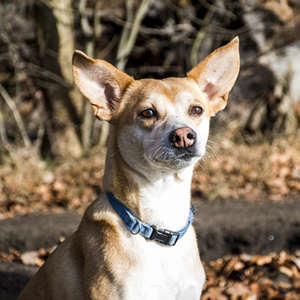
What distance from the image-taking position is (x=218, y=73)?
11.8 ft

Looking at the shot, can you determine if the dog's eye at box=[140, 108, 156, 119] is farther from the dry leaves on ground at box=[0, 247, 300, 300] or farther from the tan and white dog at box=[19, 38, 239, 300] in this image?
the dry leaves on ground at box=[0, 247, 300, 300]

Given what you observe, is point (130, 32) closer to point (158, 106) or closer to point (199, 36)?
point (199, 36)

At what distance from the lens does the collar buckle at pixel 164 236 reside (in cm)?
322

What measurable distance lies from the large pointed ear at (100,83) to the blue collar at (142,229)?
22.8 inches

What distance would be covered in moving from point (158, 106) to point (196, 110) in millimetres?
253

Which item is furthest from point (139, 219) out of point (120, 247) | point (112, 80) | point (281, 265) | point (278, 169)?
point (278, 169)

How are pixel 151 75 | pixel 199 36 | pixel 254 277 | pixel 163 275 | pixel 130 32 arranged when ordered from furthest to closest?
pixel 151 75 → pixel 199 36 → pixel 130 32 → pixel 254 277 → pixel 163 275

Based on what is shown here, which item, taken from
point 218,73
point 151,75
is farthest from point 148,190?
point 151,75

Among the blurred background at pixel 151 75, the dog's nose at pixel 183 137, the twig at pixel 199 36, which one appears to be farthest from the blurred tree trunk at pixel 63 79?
the dog's nose at pixel 183 137

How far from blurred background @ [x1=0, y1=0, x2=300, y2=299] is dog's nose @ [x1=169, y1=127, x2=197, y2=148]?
166 inches

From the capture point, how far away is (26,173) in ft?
26.6

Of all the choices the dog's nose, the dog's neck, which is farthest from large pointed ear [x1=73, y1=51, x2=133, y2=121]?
the dog's nose

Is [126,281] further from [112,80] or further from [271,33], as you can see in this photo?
[271,33]

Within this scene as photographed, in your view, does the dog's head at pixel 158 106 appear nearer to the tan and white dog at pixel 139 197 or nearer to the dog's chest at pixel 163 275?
the tan and white dog at pixel 139 197
